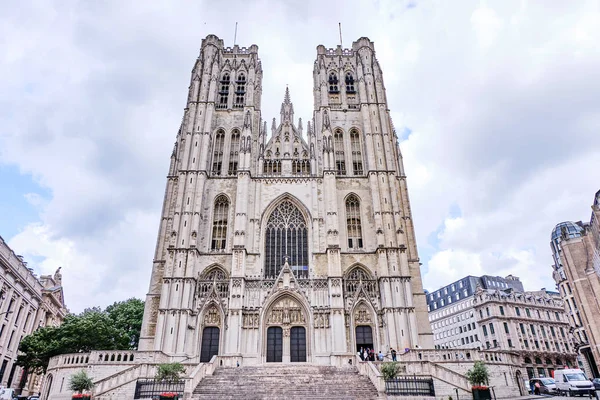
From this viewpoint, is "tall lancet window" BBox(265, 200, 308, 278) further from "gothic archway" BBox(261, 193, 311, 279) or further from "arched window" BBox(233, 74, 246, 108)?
"arched window" BBox(233, 74, 246, 108)

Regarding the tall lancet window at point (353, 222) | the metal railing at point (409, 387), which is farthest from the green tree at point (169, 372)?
the tall lancet window at point (353, 222)

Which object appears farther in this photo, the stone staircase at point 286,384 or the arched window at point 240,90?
the arched window at point 240,90

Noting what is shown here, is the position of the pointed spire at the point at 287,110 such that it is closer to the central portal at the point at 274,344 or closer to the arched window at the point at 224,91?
the arched window at the point at 224,91

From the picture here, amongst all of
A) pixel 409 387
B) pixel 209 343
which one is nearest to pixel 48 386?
pixel 209 343

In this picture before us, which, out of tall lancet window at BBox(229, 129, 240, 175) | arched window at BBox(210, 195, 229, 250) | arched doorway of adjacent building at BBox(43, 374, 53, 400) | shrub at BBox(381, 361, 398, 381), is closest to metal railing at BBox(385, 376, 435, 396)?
shrub at BBox(381, 361, 398, 381)

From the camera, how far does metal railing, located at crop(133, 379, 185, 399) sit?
1825 centimetres

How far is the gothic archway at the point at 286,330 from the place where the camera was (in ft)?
97.6

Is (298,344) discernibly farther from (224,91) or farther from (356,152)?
(224,91)

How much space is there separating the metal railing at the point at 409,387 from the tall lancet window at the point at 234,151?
2452 centimetres

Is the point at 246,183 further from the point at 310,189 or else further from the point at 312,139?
the point at 312,139

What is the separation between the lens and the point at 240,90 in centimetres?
4322

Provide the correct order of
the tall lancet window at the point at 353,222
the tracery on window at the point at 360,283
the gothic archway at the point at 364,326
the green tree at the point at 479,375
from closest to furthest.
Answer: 1. the green tree at the point at 479,375
2. the gothic archway at the point at 364,326
3. the tracery on window at the point at 360,283
4. the tall lancet window at the point at 353,222

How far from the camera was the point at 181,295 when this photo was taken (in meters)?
30.0

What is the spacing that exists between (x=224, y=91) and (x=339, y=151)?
14.2 metres
